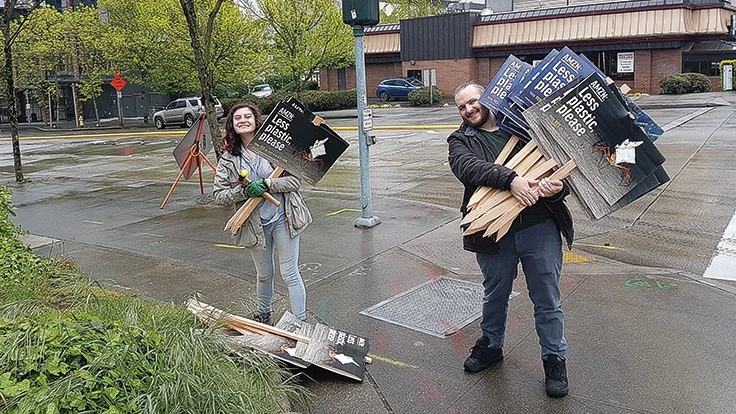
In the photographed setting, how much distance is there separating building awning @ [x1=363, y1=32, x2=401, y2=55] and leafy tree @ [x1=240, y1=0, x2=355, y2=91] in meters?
5.57

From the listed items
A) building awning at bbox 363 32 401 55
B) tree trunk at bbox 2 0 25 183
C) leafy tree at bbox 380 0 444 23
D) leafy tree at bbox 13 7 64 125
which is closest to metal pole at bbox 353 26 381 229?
tree trunk at bbox 2 0 25 183

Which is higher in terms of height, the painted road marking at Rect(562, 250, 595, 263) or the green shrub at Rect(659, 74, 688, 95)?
the green shrub at Rect(659, 74, 688, 95)

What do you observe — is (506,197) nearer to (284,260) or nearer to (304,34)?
(284,260)

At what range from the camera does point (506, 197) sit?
13.1ft

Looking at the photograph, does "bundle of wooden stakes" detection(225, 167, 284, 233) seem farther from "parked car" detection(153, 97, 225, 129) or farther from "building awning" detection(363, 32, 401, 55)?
"building awning" detection(363, 32, 401, 55)

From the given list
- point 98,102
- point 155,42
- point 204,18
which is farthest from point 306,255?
point 98,102

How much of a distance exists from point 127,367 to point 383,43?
44395 millimetres

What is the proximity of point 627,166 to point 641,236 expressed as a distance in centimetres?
466

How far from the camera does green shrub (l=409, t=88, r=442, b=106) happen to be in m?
38.2

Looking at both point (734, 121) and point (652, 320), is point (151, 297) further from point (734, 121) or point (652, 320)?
point (734, 121)

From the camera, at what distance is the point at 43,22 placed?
37500 mm

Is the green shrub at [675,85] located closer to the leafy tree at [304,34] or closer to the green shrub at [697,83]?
the green shrub at [697,83]

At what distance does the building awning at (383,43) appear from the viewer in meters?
45.4

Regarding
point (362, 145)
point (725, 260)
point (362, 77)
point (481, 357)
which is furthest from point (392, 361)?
point (362, 77)
